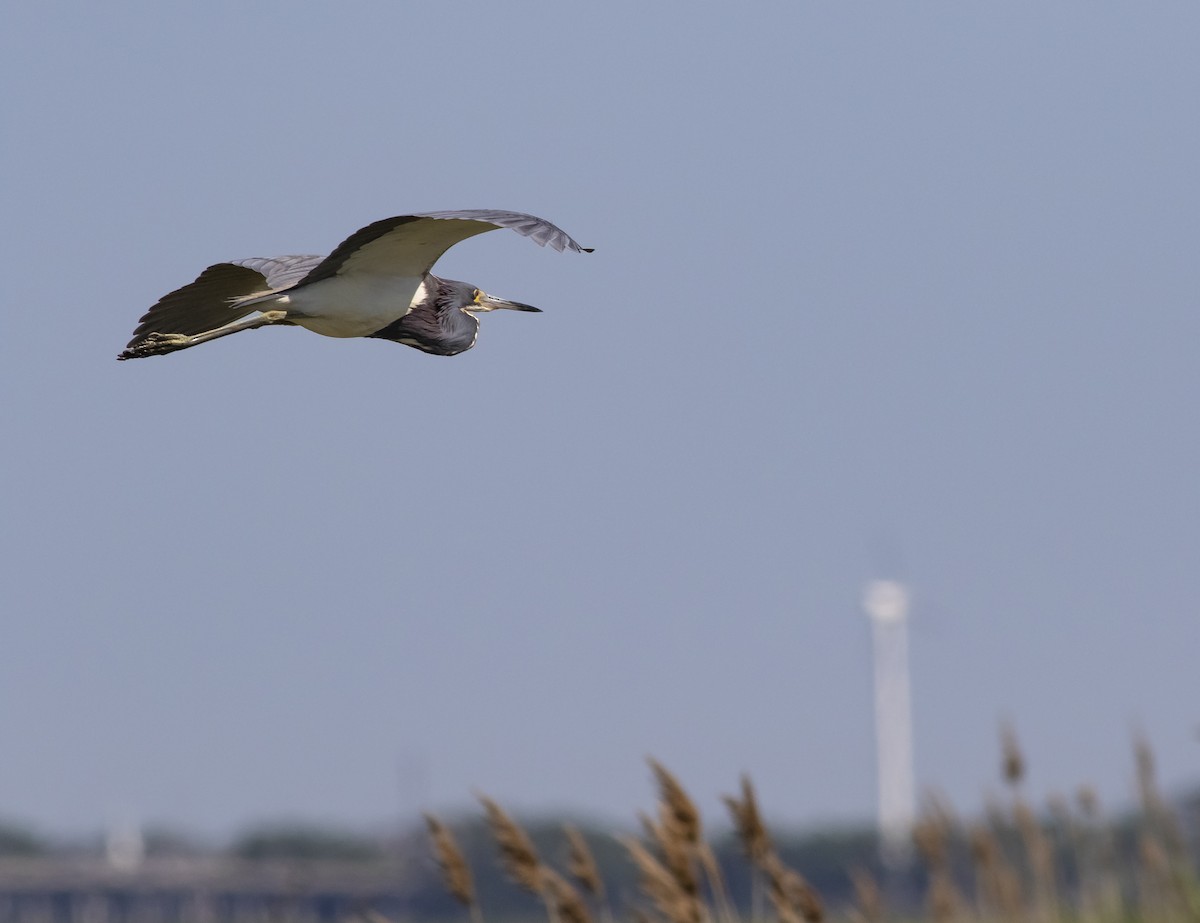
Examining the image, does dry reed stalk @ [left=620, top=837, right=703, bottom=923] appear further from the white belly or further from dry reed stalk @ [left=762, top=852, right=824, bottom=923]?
the white belly

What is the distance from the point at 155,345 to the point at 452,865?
8.13 ft

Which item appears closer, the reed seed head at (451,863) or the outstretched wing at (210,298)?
the outstretched wing at (210,298)

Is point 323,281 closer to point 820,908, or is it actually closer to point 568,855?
point 568,855

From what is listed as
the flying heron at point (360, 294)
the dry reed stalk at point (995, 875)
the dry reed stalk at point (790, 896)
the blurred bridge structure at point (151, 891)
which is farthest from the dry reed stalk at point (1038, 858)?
the blurred bridge structure at point (151, 891)

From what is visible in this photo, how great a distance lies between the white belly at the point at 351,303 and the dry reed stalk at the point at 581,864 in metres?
2.50

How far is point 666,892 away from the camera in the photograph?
300 inches

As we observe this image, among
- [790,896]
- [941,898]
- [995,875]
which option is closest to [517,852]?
[790,896]

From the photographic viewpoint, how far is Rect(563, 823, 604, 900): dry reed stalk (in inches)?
319

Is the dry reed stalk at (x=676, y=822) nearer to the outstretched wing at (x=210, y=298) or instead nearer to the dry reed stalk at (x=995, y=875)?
the outstretched wing at (x=210, y=298)

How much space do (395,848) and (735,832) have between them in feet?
353

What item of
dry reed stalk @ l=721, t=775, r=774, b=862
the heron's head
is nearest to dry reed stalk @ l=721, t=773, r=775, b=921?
dry reed stalk @ l=721, t=775, r=774, b=862

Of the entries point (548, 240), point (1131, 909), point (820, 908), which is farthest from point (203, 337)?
point (1131, 909)

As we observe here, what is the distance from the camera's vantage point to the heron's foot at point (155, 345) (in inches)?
274

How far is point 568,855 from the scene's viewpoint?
839 cm
